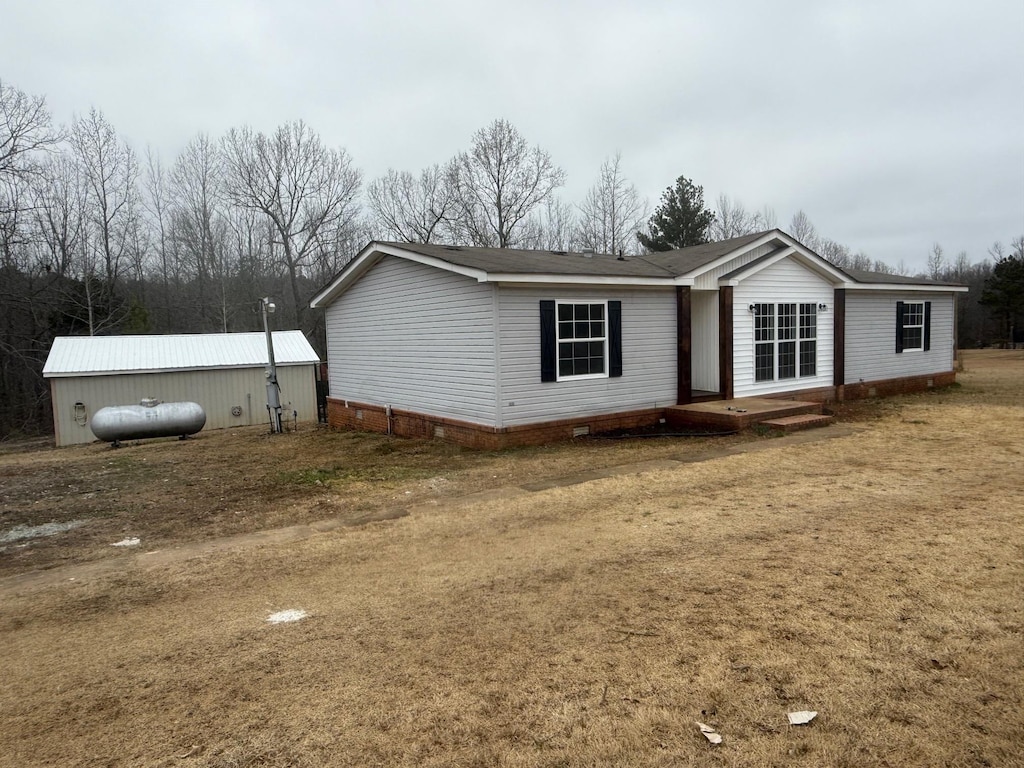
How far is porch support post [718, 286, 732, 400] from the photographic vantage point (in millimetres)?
12922

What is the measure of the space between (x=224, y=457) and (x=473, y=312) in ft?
17.2

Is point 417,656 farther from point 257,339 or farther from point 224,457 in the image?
point 257,339

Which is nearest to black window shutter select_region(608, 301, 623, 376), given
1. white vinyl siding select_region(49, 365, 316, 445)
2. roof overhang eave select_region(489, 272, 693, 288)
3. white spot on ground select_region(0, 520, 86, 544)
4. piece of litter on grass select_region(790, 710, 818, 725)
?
roof overhang eave select_region(489, 272, 693, 288)

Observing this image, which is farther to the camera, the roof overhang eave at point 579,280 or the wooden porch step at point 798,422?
the wooden porch step at point 798,422

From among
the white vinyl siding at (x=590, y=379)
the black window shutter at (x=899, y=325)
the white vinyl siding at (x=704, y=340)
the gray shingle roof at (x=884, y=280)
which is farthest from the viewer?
the black window shutter at (x=899, y=325)

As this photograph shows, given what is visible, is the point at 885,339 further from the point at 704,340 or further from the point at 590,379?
the point at 590,379

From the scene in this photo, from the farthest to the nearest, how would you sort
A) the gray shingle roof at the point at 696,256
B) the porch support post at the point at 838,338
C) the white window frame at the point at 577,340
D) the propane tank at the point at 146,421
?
the propane tank at the point at 146,421 → the porch support post at the point at 838,338 → the gray shingle roof at the point at 696,256 → the white window frame at the point at 577,340

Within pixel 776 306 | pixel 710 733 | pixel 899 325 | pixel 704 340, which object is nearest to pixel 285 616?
pixel 710 733

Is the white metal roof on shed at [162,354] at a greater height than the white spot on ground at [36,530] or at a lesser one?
greater

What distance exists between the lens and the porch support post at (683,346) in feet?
41.2

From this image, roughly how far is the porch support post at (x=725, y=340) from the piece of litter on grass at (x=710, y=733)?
35.7ft

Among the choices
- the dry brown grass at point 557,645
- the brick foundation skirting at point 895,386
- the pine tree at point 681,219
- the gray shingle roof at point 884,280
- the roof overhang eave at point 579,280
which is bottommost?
the dry brown grass at point 557,645

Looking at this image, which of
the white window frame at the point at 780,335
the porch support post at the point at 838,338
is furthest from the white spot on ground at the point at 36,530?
the porch support post at the point at 838,338

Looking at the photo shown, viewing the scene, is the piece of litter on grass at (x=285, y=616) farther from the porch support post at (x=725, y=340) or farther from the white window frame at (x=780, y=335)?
the white window frame at (x=780, y=335)
